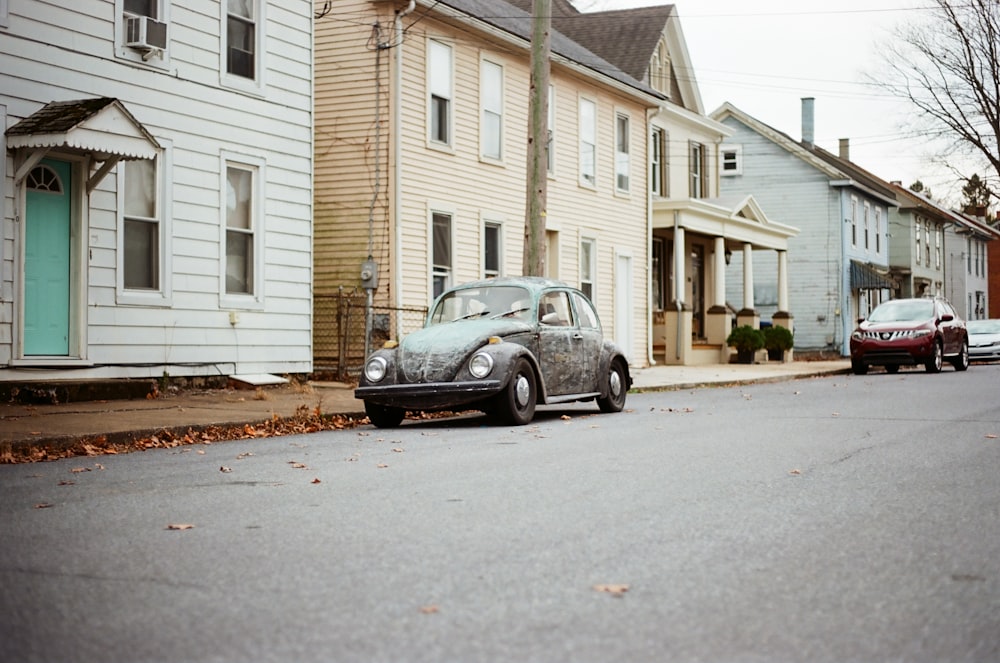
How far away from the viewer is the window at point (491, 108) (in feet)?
80.2

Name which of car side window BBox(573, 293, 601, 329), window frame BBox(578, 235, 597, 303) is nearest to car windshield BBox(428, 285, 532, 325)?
car side window BBox(573, 293, 601, 329)

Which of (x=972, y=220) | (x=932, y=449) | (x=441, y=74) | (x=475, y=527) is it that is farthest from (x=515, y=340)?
(x=972, y=220)

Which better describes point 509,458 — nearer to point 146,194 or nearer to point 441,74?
point 146,194

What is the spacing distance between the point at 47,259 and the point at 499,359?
5945mm

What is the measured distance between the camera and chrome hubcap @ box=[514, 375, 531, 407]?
12.9 meters

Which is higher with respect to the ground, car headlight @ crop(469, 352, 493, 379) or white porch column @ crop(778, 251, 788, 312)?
white porch column @ crop(778, 251, 788, 312)

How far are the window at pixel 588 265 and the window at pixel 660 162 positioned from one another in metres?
5.30

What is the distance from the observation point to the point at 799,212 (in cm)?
4794

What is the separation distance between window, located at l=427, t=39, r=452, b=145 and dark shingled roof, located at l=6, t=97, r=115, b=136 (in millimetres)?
9142

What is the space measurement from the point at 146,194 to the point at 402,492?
9936 mm

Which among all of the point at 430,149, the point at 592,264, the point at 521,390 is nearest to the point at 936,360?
the point at 592,264

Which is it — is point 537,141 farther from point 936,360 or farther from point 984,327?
point 984,327

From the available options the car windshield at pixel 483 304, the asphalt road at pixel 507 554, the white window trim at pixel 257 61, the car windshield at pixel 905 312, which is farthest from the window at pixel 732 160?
the asphalt road at pixel 507 554

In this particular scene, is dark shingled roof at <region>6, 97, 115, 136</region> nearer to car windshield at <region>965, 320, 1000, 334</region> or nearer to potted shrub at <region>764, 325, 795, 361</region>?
potted shrub at <region>764, 325, 795, 361</region>
